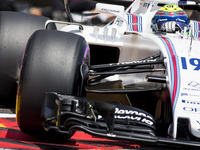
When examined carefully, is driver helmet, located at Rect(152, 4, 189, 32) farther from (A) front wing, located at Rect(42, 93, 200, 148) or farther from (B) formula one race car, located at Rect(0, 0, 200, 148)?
(A) front wing, located at Rect(42, 93, 200, 148)

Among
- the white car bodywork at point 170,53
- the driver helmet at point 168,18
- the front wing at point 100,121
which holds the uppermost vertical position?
the driver helmet at point 168,18

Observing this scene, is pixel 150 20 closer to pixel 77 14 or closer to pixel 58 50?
pixel 58 50

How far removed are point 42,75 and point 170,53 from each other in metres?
0.96

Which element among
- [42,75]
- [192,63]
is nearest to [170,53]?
[192,63]

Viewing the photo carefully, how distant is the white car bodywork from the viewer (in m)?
2.59

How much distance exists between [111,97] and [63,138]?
82cm

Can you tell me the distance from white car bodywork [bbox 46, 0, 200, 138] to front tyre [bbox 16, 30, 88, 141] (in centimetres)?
65

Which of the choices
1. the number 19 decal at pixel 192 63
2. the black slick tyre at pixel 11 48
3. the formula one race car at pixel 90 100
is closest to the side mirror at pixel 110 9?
the black slick tyre at pixel 11 48

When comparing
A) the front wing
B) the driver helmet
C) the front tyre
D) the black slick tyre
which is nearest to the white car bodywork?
the driver helmet

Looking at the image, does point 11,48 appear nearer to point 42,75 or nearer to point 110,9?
point 42,75

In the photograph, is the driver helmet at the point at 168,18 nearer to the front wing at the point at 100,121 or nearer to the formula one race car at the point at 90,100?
the formula one race car at the point at 90,100

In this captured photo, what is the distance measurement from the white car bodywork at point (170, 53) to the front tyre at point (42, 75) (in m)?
0.65

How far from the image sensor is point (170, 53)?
294 centimetres

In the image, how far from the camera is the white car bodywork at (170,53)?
2.59 meters
